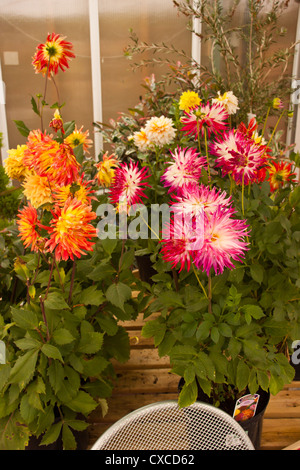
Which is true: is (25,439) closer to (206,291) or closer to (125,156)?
(206,291)

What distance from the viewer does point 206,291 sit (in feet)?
2.44

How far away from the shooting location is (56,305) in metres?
0.67

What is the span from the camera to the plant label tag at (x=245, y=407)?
783 mm

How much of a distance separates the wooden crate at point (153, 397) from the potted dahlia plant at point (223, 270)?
67 mm

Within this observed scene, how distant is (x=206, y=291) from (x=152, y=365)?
1.23 ft

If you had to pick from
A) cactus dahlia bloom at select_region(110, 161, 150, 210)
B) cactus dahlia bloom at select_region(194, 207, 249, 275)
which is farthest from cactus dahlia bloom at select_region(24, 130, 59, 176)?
cactus dahlia bloom at select_region(194, 207, 249, 275)

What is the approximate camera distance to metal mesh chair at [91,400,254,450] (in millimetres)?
608

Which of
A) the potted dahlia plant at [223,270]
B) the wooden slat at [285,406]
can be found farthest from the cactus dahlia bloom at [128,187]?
the wooden slat at [285,406]

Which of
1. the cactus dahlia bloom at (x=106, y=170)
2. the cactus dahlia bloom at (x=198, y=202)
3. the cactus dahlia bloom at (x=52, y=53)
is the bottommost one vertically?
the cactus dahlia bloom at (x=198, y=202)

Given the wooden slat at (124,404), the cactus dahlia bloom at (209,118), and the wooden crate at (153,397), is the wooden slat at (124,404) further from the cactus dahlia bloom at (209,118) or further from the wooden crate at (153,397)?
the cactus dahlia bloom at (209,118)

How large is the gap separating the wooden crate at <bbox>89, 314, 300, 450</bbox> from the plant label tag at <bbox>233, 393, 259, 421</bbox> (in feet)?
0.31

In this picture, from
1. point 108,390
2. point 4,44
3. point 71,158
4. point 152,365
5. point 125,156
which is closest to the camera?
point 71,158

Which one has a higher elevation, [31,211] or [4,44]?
[4,44]
